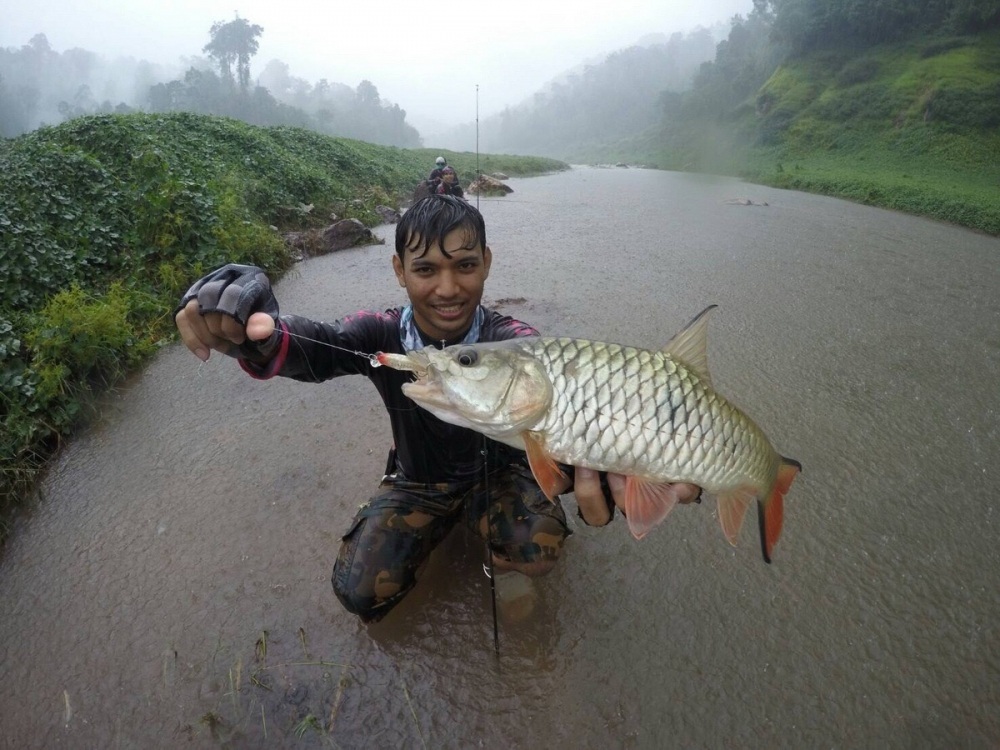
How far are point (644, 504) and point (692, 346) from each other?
59cm

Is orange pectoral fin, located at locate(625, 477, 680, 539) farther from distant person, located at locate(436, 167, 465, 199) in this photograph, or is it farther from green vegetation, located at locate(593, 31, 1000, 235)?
green vegetation, located at locate(593, 31, 1000, 235)

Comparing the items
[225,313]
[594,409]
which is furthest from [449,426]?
[225,313]

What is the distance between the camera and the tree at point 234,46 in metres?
63.5

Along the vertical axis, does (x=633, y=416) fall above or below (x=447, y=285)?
below

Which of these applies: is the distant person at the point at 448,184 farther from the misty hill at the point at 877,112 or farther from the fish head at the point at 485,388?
the misty hill at the point at 877,112

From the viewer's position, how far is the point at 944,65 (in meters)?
28.5

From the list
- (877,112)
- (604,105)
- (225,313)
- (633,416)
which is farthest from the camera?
(604,105)

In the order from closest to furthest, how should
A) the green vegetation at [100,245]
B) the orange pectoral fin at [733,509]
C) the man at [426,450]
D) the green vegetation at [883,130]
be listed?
the orange pectoral fin at [733,509], the man at [426,450], the green vegetation at [100,245], the green vegetation at [883,130]

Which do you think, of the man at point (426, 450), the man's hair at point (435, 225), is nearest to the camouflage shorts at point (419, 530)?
the man at point (426, 450)

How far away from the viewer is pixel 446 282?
2076 mm

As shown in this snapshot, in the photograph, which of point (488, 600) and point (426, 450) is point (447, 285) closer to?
point (426, 450)

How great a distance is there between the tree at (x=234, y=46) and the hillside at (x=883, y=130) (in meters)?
55.6

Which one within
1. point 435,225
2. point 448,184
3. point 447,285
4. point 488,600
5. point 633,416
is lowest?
point 488,600

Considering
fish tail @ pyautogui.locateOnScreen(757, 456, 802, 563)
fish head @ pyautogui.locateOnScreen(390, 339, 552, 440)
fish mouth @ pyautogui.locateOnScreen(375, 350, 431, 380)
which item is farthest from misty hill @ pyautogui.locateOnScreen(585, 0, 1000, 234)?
fish mouth @ pyautogui.locateOnScreen(375, 350, 431, 380)
